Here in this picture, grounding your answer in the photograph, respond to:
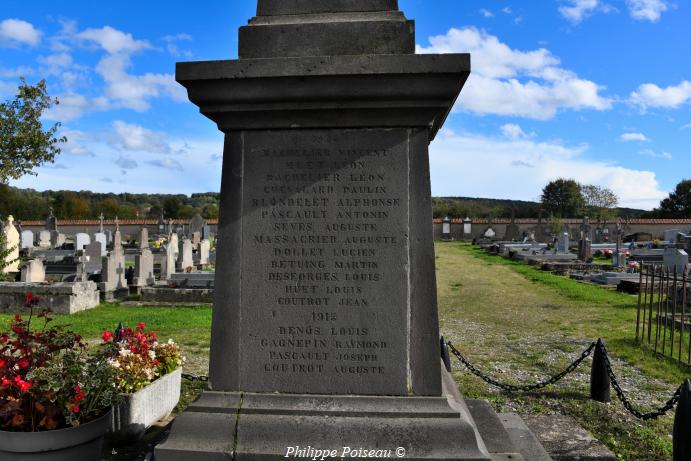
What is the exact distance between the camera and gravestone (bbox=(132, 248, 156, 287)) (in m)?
16.1

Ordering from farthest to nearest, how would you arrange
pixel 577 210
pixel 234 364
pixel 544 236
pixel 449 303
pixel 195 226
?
pixel 577 210
pixel 544 236
pixel 195 226
pixel 449 303
pixel 234 364

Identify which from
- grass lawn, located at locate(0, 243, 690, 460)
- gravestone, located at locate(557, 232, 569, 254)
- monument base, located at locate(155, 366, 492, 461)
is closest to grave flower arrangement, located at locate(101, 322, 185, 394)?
grass lawn, located at locate(0, 243, 690, 460)

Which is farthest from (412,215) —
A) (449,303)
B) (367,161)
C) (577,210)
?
(577,210)

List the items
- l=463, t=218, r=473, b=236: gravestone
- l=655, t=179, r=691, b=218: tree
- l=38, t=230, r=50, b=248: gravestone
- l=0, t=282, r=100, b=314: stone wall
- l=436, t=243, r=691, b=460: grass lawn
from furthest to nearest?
l=655, t=179, r=691, b=218: tree → l=463, t=218, r=473, b=236: gravestone → l=38, t=230, r=50, b=248: gravestone → l=0, t=282, r=100, b=314: stone wall → l=436, t=243, r=691, b=460: grass lawn

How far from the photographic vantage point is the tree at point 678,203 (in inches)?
2579

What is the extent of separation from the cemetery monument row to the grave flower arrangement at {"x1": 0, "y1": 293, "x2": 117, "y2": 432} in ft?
3.03

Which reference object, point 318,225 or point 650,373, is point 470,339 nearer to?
point 650,373

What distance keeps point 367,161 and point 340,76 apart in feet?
1.75

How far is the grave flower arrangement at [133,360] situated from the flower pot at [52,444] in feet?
2.39

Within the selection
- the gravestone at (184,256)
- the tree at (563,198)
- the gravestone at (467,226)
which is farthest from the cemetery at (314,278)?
the tree at (563,198)

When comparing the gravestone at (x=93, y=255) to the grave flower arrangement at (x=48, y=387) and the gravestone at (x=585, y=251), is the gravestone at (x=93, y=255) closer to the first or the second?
the grave flower arrangement at (x=48, y=387)

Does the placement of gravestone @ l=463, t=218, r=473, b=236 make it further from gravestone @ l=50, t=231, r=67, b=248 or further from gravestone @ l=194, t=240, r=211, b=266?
gravestone @ l=50, t=231, r=67, b=248

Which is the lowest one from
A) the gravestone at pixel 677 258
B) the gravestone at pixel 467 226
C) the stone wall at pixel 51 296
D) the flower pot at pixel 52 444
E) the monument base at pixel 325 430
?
the stone wall at pixel 51 296

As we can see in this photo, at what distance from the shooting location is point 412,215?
3.13m
